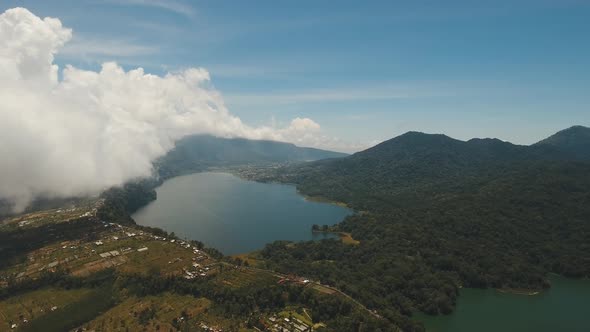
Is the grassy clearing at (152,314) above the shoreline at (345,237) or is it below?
below

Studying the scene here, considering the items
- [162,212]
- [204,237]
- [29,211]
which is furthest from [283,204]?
[29,211]

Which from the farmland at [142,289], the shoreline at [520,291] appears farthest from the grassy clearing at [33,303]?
the shoreline at [520,291]

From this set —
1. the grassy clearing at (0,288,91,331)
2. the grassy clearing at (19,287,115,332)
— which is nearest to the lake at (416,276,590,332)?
the grassy clearing at (19,287,115,332)

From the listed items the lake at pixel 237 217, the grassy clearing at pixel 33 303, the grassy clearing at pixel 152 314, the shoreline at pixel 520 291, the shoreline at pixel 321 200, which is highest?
the shoreline at pixel 321 200

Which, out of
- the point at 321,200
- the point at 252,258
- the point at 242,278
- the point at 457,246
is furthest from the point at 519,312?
the point at 321,200

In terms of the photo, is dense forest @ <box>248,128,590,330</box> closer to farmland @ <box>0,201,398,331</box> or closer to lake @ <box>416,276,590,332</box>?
lake @ <box>416,276,590,332</box>

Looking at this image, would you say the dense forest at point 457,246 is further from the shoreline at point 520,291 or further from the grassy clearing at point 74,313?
the grassy clearing at point 74,313
